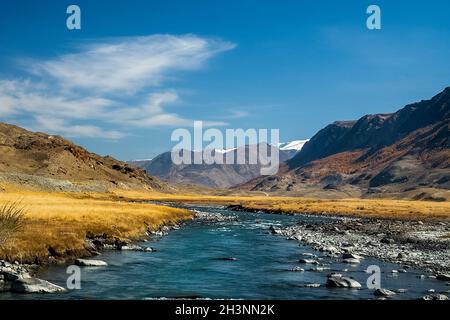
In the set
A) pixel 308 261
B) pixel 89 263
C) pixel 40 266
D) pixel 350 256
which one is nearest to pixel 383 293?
pixel 308 261

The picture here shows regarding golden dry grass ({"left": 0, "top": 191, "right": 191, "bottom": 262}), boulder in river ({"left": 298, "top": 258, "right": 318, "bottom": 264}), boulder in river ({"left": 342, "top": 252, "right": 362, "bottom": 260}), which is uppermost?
golden dry grass ({"left": 0, "top": 191, "right": 191, "bottom": 262})

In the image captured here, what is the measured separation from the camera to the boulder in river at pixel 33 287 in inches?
936

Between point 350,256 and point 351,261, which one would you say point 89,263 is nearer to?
point 351,261

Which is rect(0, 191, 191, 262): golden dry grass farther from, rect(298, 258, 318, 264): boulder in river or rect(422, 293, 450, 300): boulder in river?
rect(422, 293, 450, 300): boulder in river

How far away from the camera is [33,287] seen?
23.9 meters

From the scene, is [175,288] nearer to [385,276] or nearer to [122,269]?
[122,269]

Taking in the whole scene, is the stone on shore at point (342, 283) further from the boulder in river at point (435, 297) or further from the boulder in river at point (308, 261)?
the boulder in river at point (308, 261)

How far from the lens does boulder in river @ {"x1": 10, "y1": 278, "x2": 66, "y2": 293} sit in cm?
2378

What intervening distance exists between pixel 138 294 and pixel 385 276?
1598cm

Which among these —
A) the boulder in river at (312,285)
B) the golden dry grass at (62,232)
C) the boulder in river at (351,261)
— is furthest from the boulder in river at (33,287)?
the boulder in river at (351,261)

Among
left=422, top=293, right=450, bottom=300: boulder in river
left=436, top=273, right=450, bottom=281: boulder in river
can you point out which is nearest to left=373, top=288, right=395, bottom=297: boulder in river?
left=422, top=293, right=450, bottom=300: boulder in river

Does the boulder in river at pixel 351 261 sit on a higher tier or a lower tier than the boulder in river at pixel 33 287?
lower

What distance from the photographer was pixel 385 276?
1225 inches

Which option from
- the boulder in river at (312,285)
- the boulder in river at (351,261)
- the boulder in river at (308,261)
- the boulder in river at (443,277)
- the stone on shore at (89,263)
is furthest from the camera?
the boulder in river at (308,261)
